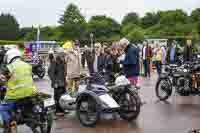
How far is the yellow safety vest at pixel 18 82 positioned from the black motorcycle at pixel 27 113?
132mm

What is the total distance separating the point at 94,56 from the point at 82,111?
11198mm

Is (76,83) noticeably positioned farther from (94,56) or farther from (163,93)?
(94,56)

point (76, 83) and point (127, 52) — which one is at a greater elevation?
point (127, 52)

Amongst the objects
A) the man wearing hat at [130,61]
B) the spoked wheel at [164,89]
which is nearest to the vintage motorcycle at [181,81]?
the spoked wheel at [164,89]

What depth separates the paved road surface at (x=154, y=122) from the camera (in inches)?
359

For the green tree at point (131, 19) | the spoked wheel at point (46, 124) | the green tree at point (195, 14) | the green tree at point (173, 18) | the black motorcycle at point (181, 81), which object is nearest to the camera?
the spoked wheel at point (46, 124)

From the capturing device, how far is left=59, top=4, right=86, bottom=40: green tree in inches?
3607

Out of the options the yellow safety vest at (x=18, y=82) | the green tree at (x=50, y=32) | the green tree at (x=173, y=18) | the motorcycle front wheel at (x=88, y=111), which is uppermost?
the green tree at (x=173, y=18)

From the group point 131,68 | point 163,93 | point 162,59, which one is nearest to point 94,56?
point 162,59

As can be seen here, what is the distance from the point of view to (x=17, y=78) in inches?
287

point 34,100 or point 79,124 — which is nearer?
point 34,100

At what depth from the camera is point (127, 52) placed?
11.4 metres

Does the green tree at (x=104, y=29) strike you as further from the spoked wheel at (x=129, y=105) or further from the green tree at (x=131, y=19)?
the spoked wheel at (x=129, y=105)

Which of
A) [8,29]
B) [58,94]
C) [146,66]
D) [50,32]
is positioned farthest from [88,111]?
[50,32]
